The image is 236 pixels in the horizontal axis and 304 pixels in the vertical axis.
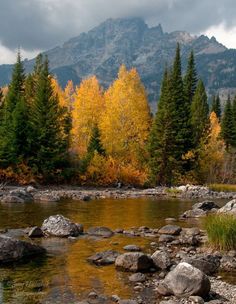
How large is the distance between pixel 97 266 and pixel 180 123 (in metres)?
44.7

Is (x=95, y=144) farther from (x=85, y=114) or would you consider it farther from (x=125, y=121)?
(x=85, y=114)

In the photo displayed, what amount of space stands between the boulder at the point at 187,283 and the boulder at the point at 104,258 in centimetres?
394

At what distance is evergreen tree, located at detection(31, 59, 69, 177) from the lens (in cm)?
5266

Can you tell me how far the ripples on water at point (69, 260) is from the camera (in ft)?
47.9

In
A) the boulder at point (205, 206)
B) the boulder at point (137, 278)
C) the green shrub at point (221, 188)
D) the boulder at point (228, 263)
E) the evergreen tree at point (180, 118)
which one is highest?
the evergreen tree at point (180, 118)

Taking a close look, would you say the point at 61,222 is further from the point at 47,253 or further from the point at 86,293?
the point at 86,293

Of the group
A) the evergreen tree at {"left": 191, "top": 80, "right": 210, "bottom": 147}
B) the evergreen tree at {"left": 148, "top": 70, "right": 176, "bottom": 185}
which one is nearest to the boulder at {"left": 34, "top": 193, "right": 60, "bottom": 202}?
the evergreen tree at {"left": 148, "top": 70, "right": 176, "bottom": 185}

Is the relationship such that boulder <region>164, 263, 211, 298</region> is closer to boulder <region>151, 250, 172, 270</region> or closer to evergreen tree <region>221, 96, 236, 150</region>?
boulder <region>151, 250, 172, 270</region>

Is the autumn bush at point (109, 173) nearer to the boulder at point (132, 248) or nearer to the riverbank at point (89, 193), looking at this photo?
the riverbank at point (89, 193)

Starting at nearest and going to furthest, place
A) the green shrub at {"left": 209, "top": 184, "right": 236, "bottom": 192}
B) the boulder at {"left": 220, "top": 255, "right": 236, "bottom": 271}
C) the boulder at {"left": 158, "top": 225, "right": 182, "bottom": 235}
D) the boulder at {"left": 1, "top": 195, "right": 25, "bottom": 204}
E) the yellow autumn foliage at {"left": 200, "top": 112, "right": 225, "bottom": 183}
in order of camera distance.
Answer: the boulder at {"left": 220, "top": 255, "right": 236, "bottom": 271} → the boulder at {"left": 158, "top": 225, "right": 182, "bottom": 235} → the boulder at {"left": 1, "top": 195, "right": 25, "bottom": 204} → the green shrub at {"left": 209, "top": 184, "right": 236, "bottom": 192} → the yellow autumn foliage at {"left": 200, "top": 112, "right": 225, "bottom": 183}

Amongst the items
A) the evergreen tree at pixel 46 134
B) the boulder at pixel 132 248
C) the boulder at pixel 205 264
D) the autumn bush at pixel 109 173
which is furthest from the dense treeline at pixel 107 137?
the boulder at pixel 205 264

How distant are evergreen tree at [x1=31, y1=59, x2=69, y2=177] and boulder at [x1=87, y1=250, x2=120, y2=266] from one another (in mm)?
33579

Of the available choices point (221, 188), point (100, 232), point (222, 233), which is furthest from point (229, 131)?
point (222, 233)

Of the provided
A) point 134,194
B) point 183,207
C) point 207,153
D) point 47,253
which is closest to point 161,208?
point 183,207
